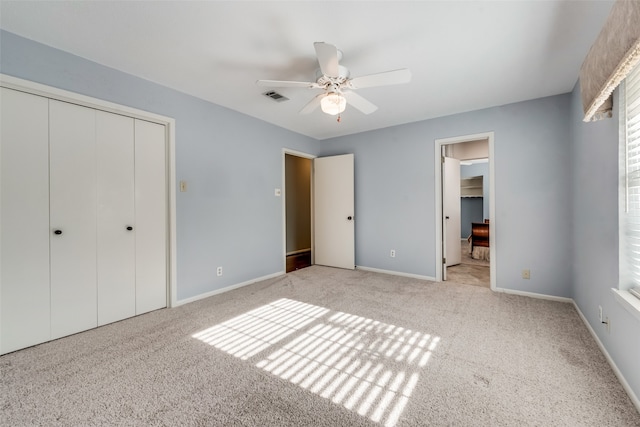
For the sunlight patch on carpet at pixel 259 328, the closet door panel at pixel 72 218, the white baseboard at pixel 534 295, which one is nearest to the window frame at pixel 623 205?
the white baseboard at pixel 534 295

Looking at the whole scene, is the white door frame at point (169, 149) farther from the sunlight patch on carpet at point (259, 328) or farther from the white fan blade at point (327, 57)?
the white fan blade at point (327, 57)

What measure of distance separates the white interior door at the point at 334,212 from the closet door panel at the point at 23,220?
364 cm

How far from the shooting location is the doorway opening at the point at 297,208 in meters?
6.19

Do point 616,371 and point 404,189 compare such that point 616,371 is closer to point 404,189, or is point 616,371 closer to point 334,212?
point 404,189

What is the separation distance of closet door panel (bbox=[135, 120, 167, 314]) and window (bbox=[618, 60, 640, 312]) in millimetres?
3838

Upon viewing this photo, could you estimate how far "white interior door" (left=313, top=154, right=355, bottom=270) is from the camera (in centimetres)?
470

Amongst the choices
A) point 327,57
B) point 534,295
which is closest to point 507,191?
point 534,295

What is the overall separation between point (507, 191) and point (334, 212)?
2621mm

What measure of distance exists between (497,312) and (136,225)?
12.7ft

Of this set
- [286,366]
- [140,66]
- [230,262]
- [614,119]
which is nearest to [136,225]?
[230,262]

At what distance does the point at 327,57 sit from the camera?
6.08ft

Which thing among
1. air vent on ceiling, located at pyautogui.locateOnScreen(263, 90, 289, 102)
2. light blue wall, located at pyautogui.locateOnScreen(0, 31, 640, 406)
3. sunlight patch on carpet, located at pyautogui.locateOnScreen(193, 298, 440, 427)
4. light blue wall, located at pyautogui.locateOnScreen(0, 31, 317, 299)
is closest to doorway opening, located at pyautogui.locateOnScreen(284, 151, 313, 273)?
light blue wall, located at pyautogui.locateOnScreen(0, 31, 640, 406)

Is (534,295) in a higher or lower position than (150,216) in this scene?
lower

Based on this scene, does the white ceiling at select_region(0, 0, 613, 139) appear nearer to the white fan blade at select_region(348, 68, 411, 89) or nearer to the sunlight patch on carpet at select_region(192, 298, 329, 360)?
the white fan blade at select_region(348, 68, 411, 89)
